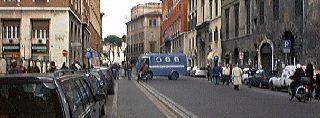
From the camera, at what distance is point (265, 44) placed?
4044cm

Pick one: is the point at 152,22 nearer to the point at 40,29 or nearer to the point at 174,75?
the point at 174,75

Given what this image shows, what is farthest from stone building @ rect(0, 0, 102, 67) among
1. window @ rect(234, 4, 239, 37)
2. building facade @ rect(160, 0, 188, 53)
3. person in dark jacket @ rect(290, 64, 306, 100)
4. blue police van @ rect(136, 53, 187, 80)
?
building facade @ rect(160, 0, 188, 53)

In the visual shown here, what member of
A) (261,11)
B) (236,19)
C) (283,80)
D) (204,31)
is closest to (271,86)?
(283,80)

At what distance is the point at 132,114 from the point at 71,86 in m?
7.51

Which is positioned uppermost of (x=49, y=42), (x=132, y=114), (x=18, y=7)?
(x=18, y=7)

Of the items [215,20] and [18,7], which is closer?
[18,7]

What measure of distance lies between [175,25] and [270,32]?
52.1 m

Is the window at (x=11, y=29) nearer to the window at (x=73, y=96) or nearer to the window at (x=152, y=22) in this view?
the window at (x=73, y=96)

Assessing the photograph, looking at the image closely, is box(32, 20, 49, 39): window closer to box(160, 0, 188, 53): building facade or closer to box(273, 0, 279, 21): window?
box(273, 0, 279, 21): window

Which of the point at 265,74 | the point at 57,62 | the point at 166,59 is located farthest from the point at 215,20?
the point at 265,74

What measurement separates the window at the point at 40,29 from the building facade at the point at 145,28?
264 ft

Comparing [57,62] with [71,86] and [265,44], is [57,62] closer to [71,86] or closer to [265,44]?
[265,44]

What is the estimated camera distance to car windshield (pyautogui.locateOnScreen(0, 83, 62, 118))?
19.1 feet

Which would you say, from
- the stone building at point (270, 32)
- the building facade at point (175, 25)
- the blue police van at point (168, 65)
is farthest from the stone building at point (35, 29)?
the building facade at point (175, 25)
